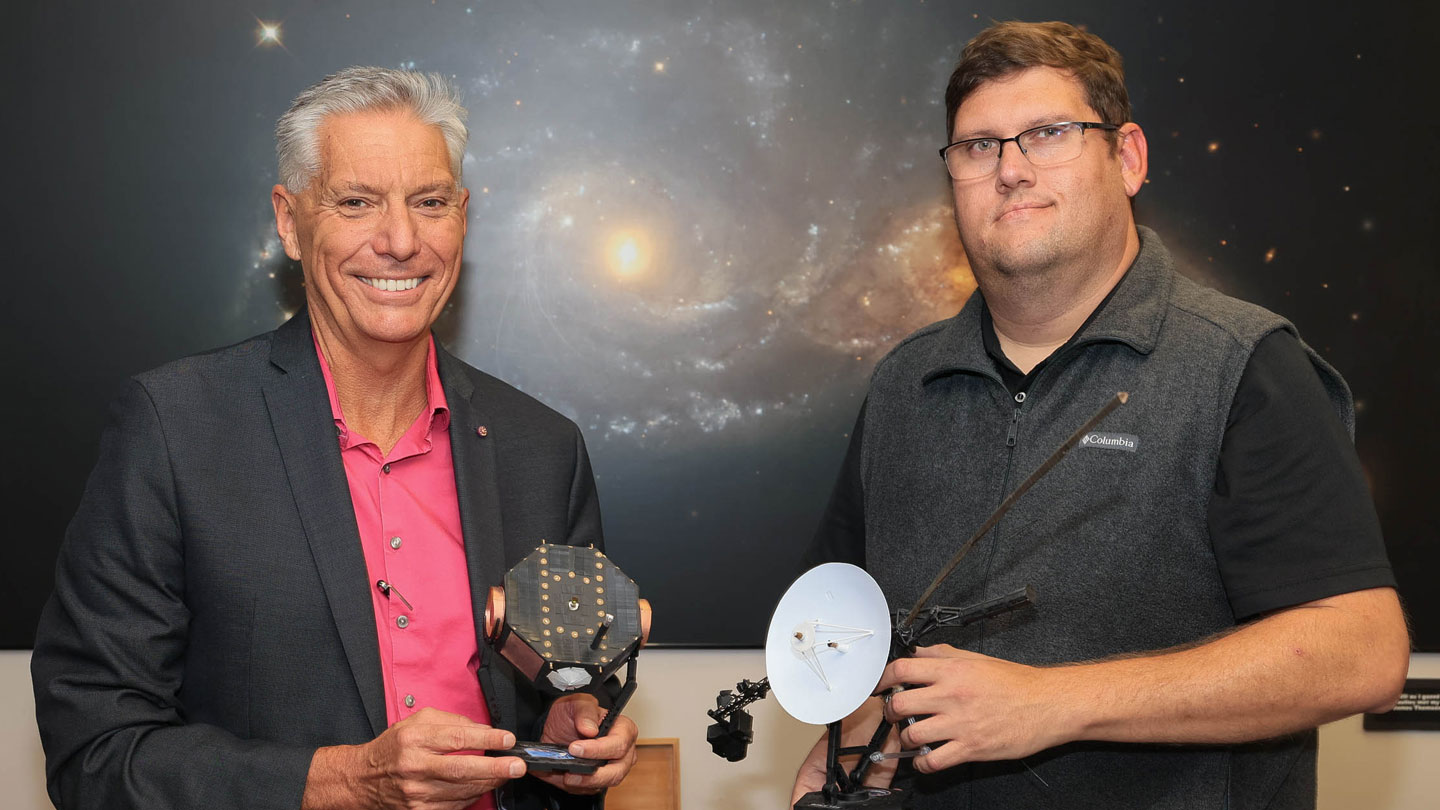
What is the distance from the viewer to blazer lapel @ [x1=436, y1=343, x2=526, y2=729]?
6.00 ft

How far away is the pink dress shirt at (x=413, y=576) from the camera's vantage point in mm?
1771

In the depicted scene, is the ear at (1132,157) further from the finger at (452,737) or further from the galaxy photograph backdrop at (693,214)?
the finger at (452,737)

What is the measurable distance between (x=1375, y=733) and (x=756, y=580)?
60.0 inches

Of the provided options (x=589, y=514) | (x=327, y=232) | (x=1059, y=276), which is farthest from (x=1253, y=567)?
(x=327, y=232)

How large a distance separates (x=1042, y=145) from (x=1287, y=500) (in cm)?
67

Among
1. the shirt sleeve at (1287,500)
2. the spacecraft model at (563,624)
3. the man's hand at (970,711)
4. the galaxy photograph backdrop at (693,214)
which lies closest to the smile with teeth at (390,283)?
the spacecraft model at (563,624)

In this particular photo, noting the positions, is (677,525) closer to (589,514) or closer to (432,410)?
(589,514)

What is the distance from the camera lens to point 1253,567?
1571 millimetres

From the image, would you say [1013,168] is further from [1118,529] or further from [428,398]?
[428,398]

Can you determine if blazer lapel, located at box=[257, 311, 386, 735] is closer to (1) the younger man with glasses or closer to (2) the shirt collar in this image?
(2) the shirt collar

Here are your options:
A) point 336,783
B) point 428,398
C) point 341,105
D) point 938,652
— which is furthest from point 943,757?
point 341,105

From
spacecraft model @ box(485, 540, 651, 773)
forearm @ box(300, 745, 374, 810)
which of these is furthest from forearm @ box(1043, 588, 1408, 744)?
forearm @ box(300, 745, 374, 810)

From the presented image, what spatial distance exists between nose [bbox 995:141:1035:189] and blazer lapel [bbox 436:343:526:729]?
3.29ft

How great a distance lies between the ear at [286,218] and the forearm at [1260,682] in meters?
1.45
